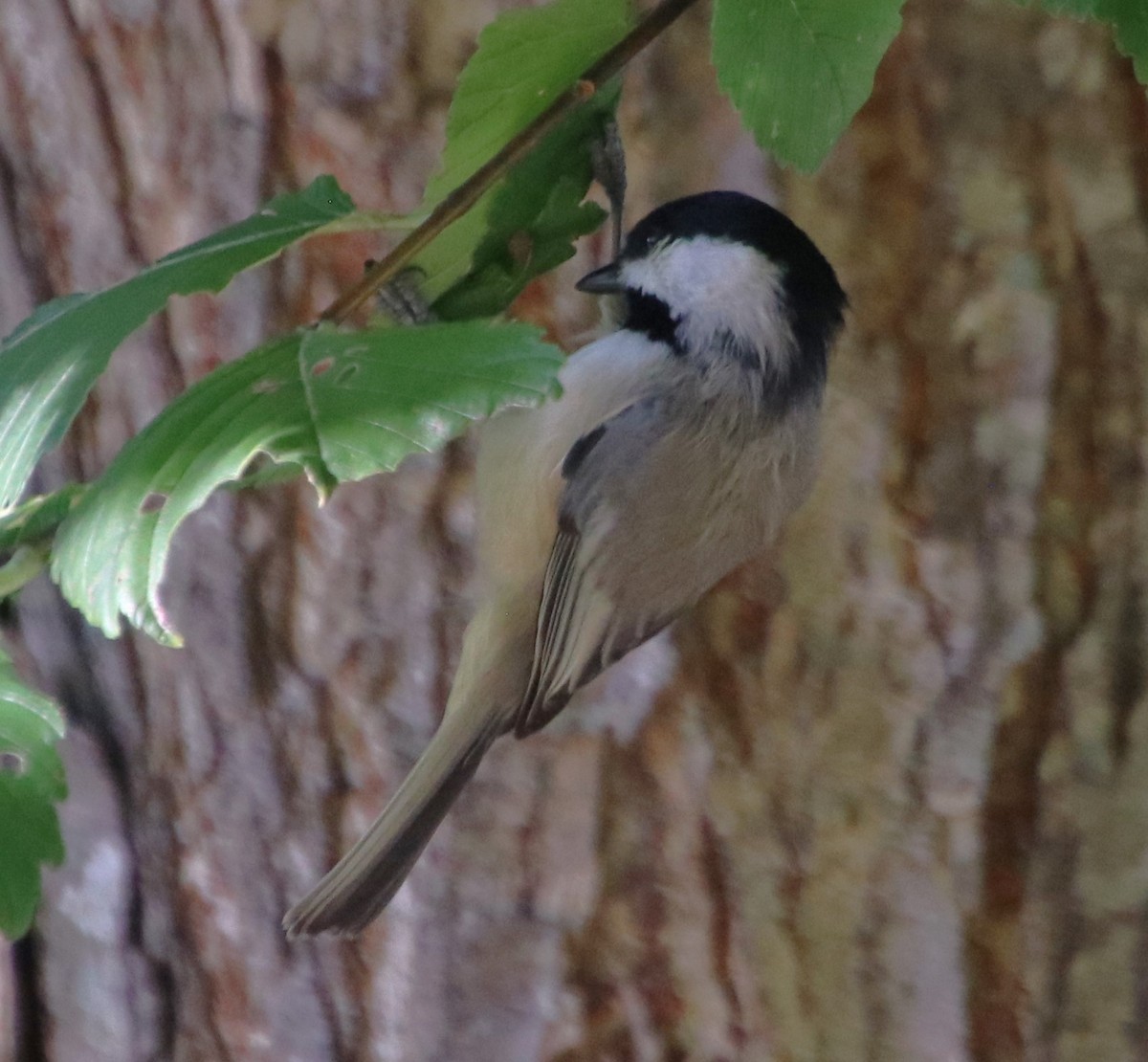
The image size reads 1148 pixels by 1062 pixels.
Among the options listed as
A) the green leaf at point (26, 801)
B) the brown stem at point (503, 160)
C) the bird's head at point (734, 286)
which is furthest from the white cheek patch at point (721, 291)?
the green leaf at point (26, 801)

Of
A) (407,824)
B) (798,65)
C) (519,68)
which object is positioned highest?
(519,68)

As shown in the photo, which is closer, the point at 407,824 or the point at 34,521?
the point at 34,521

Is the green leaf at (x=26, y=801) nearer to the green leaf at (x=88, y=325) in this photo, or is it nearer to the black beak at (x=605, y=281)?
the green leaf at (x=88, y=325)

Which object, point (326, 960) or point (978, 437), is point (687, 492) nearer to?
point (978, 437)

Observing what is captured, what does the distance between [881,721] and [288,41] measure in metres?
0.76

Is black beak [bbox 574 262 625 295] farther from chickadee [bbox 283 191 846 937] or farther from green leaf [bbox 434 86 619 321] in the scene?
green leaf [bbox 434 86 619 321]

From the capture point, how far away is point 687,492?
82cm

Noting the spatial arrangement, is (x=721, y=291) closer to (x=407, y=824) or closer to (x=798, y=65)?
(x=798, y=65)

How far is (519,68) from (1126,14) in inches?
12.4

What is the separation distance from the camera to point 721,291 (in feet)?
2.87

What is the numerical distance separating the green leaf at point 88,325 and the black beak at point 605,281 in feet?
0.81

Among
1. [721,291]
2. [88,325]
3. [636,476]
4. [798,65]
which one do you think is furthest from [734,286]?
[88,325]

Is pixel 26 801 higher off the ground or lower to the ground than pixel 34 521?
lower

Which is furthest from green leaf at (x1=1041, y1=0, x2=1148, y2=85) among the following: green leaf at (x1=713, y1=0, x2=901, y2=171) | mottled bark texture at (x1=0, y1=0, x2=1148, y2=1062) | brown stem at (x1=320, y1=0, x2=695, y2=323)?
mottled bark texture at (x1=0, y1=0, x2=1148, y2=1062)
